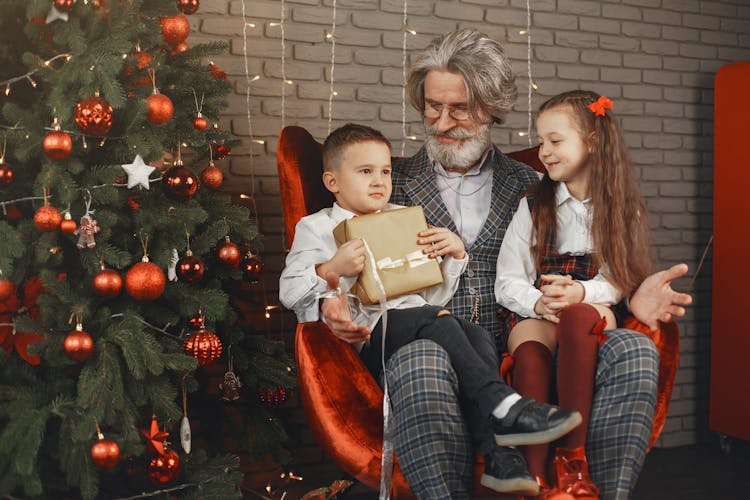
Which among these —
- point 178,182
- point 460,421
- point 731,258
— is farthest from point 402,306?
→ point 731,258

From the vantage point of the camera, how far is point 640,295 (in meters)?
2.06

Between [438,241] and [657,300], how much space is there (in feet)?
1.96

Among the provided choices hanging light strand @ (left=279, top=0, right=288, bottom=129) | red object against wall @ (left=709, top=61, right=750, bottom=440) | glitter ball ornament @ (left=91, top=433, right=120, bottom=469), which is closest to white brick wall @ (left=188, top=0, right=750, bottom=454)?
hanging light strand @ (left=279, top=0, right=288, bottom=129)

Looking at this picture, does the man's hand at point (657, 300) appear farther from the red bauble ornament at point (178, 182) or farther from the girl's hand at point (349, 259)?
the red bauble ornament at point (178, 182)

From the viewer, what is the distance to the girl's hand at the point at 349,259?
2.04 meters

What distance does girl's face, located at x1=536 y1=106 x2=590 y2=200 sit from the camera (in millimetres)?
2131

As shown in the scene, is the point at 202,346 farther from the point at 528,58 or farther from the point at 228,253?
the point at 528,58

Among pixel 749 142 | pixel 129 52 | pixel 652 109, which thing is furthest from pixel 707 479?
pixel 129 52

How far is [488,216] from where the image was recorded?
238 centimetres

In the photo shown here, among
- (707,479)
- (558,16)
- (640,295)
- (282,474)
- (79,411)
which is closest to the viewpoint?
(79,411)

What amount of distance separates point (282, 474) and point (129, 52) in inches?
60.1

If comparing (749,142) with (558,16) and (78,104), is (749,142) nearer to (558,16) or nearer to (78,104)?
(558,16)

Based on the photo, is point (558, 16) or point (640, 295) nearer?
point (640, 295)

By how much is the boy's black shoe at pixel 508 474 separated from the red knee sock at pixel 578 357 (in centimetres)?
13
